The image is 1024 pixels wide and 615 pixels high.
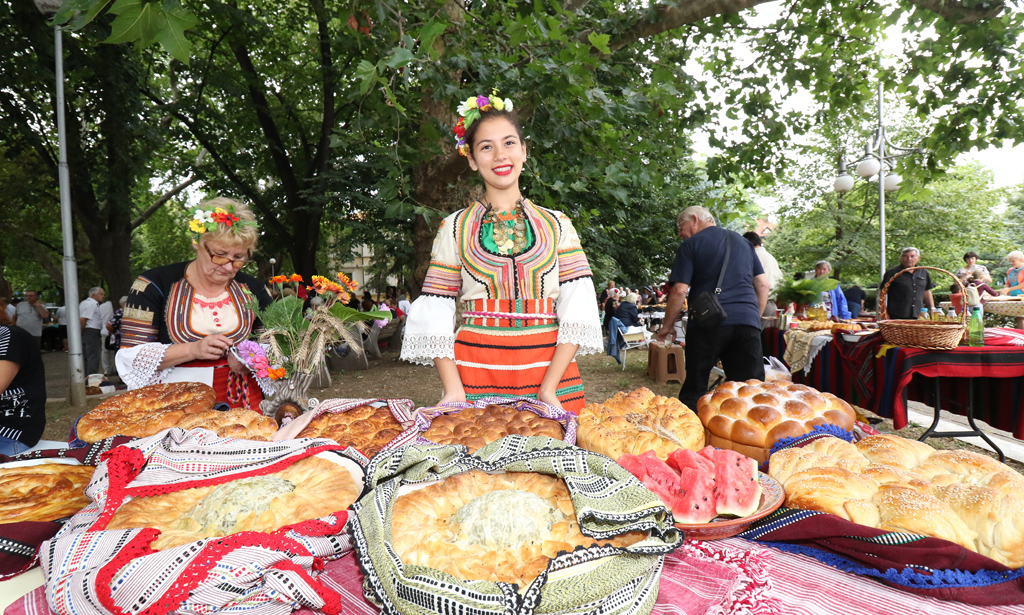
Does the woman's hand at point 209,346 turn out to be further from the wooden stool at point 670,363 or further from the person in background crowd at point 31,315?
the person in background crowd at point 31,315

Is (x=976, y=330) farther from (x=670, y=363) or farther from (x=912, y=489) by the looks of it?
(x=670, y=363)

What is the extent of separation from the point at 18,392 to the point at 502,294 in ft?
9.22

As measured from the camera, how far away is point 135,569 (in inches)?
35.6

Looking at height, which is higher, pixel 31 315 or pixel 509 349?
pixel 509 349

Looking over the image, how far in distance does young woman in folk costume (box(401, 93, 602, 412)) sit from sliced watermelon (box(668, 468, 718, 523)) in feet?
2.60

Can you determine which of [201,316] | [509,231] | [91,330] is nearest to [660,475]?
[509,231]

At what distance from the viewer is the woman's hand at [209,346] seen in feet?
7.74

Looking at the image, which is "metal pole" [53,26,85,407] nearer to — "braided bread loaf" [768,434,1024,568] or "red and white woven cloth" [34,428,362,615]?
"red and white woven cloth" [34,428,362,615]

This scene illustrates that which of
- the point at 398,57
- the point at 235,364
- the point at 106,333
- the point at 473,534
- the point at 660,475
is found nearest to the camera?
the point at 473,534

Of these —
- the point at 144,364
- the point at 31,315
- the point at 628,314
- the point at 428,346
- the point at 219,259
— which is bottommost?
the point at 628,314

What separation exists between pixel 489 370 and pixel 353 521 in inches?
40.7

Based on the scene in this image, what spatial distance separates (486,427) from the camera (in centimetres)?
158

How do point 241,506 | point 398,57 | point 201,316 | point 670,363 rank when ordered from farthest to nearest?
point 670,363 → point 201,316 → point 398,57 → point 241,506

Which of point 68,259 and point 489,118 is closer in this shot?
point 489,118
